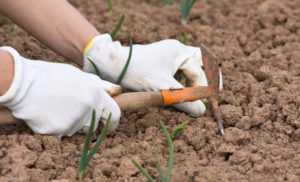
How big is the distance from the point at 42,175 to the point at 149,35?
49.2 inches

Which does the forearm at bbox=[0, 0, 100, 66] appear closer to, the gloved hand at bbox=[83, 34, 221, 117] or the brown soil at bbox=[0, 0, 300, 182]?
the gloved hand at bbox=[83, 34, 221, 117]

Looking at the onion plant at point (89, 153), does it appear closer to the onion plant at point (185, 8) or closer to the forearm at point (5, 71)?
the forearm at point (5, 71)

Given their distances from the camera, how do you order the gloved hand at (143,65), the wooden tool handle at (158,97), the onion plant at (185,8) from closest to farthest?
the wooden tool handle at (158,97), the gloved hand at (143,65), the onion plant at (185,8)

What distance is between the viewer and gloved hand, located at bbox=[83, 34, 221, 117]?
6.18ft

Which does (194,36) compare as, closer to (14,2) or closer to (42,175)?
(14,2)

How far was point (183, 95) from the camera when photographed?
177cm

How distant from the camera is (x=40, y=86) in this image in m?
1.59

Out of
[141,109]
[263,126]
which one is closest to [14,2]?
[141,109]

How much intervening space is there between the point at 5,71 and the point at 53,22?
403 mm

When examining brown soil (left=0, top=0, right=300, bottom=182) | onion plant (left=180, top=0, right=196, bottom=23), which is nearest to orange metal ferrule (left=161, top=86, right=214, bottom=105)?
brown soil (left=0, top=0, right=300, bottom=182)

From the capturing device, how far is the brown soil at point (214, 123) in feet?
4.96

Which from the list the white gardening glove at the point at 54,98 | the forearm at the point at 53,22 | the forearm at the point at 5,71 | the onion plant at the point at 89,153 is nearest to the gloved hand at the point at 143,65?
the forearm at the point at 53,22

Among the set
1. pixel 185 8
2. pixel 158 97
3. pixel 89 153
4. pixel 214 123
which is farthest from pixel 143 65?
pixel 185 8

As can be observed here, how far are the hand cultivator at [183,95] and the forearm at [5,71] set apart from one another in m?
0.44
